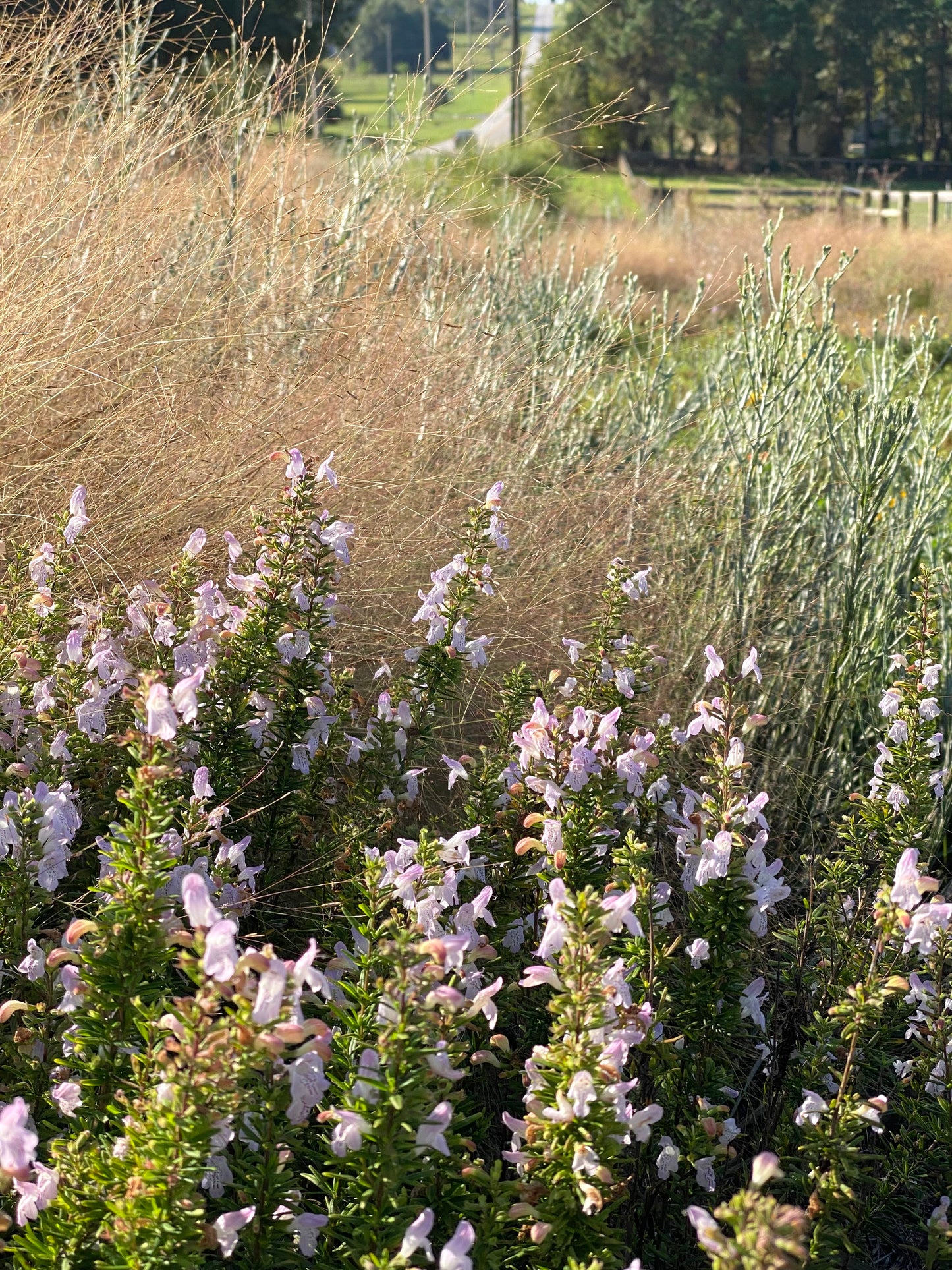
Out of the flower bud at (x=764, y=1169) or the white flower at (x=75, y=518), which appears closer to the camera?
the flower bud at (x=764, y=1169)

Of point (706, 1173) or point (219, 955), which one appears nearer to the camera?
point (219, 955)

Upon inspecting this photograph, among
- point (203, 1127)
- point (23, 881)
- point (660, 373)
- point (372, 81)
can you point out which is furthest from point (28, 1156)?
point (372, 81)

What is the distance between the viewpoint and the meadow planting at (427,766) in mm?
1167

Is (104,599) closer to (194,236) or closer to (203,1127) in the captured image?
(203,1127)

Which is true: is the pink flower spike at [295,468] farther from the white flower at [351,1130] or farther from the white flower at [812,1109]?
the white flower at [812,1109]

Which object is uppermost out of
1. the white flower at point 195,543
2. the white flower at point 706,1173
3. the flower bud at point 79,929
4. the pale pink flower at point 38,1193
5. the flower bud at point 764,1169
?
the white flower at point 195,543

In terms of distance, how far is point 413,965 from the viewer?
1.09m

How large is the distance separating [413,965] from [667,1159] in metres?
0.56

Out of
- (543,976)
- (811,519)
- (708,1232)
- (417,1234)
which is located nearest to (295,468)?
(543,976)

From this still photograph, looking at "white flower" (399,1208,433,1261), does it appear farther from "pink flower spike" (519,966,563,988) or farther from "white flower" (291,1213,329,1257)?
"pink flower spike" (519,966,563,988)

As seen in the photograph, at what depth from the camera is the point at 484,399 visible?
3.28 meters

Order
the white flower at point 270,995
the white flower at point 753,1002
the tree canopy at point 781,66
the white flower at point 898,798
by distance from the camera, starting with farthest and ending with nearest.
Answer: the tree canopy at point 781,66 < the white flower at point 898,798 < the white flower at point 753,1002 < the white flower at point 270,995

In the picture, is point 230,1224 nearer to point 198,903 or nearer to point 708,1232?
point 198,903

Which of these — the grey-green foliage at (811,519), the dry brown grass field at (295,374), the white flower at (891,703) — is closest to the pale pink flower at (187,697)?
the dry brown grass field at (295,374)
